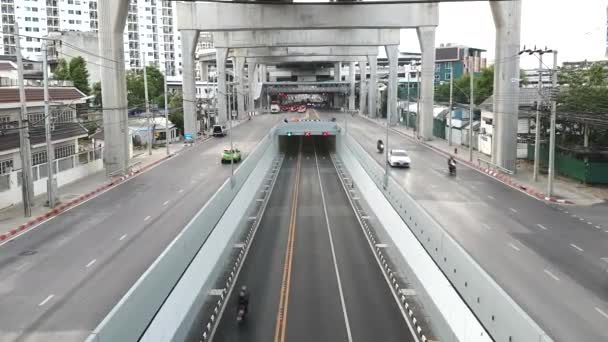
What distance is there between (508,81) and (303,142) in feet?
169

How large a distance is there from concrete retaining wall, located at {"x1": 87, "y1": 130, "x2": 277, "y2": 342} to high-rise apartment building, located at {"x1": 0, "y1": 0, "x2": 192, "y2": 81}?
10892 centimetres

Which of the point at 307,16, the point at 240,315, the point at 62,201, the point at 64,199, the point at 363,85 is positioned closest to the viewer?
the point at 240,315

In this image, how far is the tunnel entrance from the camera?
8381 cm

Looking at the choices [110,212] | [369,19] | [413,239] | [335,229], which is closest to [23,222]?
[110,212]

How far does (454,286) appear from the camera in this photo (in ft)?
63.4

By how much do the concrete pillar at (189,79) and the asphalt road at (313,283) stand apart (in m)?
29.0

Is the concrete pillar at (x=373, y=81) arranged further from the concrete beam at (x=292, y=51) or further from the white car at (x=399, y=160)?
the white car at (x=399, y=160)

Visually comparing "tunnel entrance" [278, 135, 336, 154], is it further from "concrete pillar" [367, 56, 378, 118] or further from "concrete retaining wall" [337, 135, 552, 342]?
"concrete retaining wall" [337, 135, 552, 342]

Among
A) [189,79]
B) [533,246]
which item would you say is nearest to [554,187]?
[533,246]

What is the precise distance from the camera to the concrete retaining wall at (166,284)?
527 inches

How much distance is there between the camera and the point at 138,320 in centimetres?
1479

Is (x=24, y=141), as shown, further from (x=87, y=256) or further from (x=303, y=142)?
(x=303, y=142)

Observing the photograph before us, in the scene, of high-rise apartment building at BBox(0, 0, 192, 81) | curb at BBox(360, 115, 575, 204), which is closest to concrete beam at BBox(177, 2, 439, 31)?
curb at BBox(360, 115, 575, 204)

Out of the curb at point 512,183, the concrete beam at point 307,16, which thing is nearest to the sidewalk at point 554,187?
the curb at point 512,183
